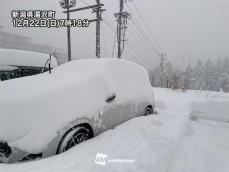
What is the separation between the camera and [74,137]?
3156mm

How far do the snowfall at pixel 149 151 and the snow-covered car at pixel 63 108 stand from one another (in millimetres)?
229

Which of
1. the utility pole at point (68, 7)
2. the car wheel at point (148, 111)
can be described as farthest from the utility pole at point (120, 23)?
the car wheel at point (148, 111)

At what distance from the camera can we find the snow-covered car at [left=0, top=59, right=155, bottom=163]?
2766 mm

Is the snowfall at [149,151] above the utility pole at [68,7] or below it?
below

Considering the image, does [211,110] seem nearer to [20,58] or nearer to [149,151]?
[149,151]

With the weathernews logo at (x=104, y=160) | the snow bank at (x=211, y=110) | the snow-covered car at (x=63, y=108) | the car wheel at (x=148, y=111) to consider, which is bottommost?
the snow bank at (x=211, y=110)

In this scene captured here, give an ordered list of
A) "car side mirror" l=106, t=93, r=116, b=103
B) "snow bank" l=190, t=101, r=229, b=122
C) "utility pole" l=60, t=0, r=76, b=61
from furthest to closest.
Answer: "utility pole" l=60, t=0, r=76, b=61 → "snow bank" l=190, t=101, r=229, b=122 → "car side mirror" l=106, t=93, r=116, b=103

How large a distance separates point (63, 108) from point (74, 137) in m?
0.47

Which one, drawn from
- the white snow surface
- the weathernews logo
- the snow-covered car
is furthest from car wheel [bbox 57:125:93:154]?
the white snow surface

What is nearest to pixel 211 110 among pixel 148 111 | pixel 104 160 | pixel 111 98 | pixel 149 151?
pixel 148 111

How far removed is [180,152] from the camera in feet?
11.8

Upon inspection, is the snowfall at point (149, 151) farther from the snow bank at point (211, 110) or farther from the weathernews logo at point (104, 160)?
the snow bank at point (211, 110)

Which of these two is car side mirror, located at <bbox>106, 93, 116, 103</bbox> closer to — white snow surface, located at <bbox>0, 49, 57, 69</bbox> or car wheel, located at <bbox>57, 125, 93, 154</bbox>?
car wheel, located at <bbox>57, 125, 93, 154</bbox>

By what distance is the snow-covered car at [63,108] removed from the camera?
9.07 feet
